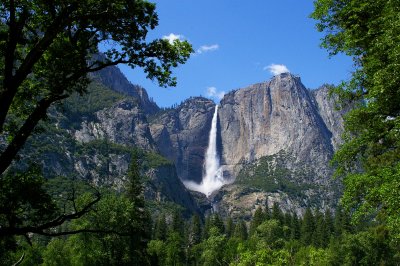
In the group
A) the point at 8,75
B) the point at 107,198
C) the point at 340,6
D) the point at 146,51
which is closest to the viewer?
the point at 8,75

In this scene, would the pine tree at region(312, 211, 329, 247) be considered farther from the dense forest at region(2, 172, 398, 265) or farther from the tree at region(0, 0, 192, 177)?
the tree at region(0, 0, 192, 177)

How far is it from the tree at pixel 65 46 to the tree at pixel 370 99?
671cm

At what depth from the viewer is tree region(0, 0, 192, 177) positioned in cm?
988

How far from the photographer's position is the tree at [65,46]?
389 inches

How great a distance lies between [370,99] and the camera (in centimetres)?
1509

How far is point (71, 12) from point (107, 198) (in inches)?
1444

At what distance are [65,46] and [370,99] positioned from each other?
34.9ft

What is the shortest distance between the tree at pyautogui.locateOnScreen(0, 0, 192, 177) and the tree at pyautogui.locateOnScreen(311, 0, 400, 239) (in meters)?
6.71

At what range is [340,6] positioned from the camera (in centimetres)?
1764

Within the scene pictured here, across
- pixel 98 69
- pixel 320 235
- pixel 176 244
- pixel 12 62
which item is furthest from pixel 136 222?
pixel 320 235

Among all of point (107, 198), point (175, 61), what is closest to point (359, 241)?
point (107, 198)

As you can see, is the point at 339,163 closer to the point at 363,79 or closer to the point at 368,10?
the point at 363,79

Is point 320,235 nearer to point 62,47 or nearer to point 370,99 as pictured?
point 370,99

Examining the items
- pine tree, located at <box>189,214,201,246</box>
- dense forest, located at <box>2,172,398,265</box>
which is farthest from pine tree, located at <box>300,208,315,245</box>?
pine tree, located at <box>189,214,201,246</box>
